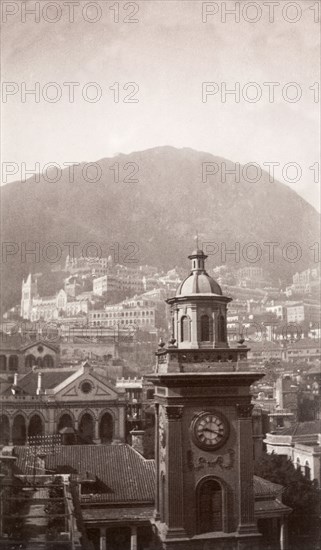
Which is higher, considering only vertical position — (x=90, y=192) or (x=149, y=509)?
(x=90, y=192)

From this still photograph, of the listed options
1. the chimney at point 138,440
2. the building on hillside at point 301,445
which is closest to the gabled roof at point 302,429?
the building on hillside at point 301,445

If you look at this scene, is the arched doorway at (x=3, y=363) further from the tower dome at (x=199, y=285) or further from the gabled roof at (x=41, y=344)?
the tower dome at (x=199, y=285)

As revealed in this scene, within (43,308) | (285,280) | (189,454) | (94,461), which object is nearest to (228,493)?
(189,454)

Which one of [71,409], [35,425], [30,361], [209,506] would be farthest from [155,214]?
[209,506]

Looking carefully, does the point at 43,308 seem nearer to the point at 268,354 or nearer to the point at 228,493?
the point at 268,354

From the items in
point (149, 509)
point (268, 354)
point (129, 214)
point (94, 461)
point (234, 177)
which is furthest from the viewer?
point (268, 354)

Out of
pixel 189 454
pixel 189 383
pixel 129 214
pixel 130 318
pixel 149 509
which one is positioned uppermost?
pixel 129 214

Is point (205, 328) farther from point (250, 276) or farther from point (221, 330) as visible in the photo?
point (250, 276)
